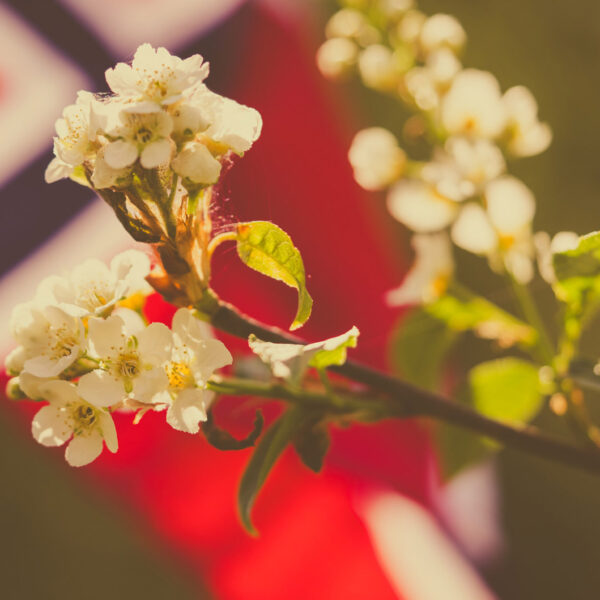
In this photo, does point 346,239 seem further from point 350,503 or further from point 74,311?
point 74,311

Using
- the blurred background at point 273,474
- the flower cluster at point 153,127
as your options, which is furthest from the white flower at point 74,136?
the blurred background at point 273,474

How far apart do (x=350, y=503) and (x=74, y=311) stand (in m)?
0.92

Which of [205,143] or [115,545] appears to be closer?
[205,143]

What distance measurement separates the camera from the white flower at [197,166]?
284mm

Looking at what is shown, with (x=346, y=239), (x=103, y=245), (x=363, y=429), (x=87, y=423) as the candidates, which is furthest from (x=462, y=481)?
(x=87, y=423)

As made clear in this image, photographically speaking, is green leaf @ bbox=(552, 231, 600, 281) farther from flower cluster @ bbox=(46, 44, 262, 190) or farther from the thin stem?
flower cluster @ bbox=(46, 44, 262, 190)

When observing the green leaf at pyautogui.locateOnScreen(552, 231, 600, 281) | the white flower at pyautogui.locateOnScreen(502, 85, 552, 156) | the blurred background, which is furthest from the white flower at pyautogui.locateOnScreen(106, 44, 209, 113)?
the blurred background

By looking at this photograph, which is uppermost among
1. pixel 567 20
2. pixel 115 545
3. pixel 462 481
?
pixel 567 20

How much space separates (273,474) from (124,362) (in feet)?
2.88

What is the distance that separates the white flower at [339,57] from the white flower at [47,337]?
39 centimetres

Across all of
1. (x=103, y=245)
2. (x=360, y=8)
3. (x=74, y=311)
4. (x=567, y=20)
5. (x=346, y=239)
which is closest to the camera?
(x=74, y=311)

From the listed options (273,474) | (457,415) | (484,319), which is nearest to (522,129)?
(484,319)

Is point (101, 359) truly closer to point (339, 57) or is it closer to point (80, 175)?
point (80, 175)

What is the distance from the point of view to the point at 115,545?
3.69 feet
